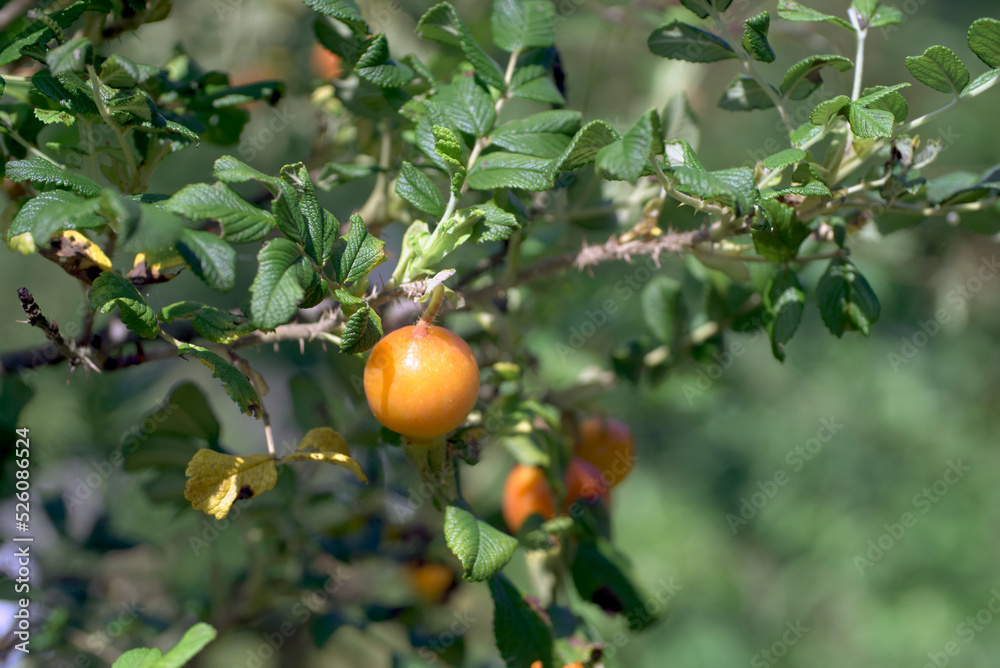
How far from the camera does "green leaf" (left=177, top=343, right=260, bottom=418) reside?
676 mm

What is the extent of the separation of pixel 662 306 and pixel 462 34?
0.62 m

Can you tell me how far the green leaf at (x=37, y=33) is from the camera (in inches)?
26.5

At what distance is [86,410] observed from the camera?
1.58 m

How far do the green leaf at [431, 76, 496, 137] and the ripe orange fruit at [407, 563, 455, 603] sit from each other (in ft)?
3.26

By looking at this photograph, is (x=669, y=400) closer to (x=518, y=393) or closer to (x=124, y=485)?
(x=518, y=393)

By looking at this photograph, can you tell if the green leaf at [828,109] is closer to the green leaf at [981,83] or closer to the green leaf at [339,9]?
the green leaf at [981,83]

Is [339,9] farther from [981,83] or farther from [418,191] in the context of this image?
[981,83]

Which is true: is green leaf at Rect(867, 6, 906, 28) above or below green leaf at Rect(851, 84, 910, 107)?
above

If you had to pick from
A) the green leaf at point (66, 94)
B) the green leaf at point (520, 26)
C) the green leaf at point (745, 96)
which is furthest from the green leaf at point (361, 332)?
the green leaf at point (745, 96)

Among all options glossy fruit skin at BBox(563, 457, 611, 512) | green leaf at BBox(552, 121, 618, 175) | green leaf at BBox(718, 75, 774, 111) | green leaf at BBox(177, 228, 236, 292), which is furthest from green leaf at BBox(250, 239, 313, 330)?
glossy fruit skin at BBox(563, 457, 611, 512)

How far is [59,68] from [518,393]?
69cm

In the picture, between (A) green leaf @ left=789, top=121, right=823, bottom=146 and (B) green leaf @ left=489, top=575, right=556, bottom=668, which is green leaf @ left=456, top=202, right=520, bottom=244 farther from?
(B) green leaf @ left=489, top=575, right=556, bottom=668

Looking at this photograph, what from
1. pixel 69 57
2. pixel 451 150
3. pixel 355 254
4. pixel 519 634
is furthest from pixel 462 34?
pixel 519 634

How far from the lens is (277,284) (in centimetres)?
61
